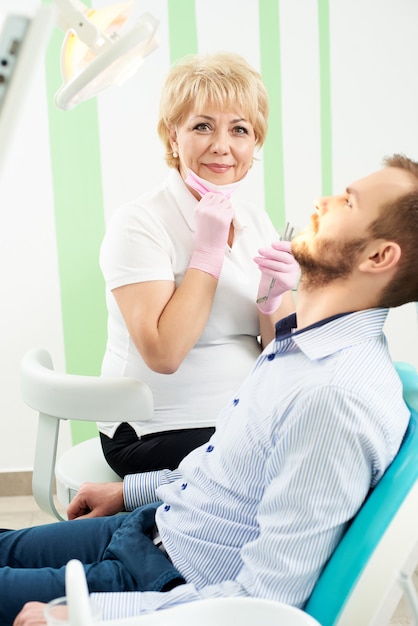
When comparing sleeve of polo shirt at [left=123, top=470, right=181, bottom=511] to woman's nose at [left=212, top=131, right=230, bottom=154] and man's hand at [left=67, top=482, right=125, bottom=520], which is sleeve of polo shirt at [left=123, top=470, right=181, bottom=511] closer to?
man's hand at [left=67, top=482, right=125, bottom=520]

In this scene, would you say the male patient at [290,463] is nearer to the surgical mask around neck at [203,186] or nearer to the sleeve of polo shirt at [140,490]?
the sleeve of polo shirt at [140,490]

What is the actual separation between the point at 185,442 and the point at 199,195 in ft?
1.87

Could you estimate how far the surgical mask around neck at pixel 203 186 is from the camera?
1.75 metres

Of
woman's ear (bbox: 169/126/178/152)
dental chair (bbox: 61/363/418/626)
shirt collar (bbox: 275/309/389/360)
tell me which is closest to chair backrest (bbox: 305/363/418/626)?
dental chair (bbox: 61/363/418/626)

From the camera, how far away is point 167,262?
165 centimetres

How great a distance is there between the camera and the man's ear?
1122mm

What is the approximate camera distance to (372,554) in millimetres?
882

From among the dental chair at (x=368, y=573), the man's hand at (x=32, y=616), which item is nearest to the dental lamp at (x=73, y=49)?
the dental chair at (x=368, y=573)

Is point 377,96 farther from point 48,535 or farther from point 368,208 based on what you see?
point 48,535

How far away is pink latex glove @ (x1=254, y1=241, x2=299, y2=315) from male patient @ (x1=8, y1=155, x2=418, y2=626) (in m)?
0.37

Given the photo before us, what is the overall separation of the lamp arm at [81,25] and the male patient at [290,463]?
0.43 metres

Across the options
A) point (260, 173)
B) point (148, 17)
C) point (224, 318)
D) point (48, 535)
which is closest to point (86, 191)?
point (260, 173)

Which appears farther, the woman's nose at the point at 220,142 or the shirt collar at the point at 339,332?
the woman's nose at the point at 220,142

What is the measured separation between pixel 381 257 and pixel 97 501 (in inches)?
28.2
